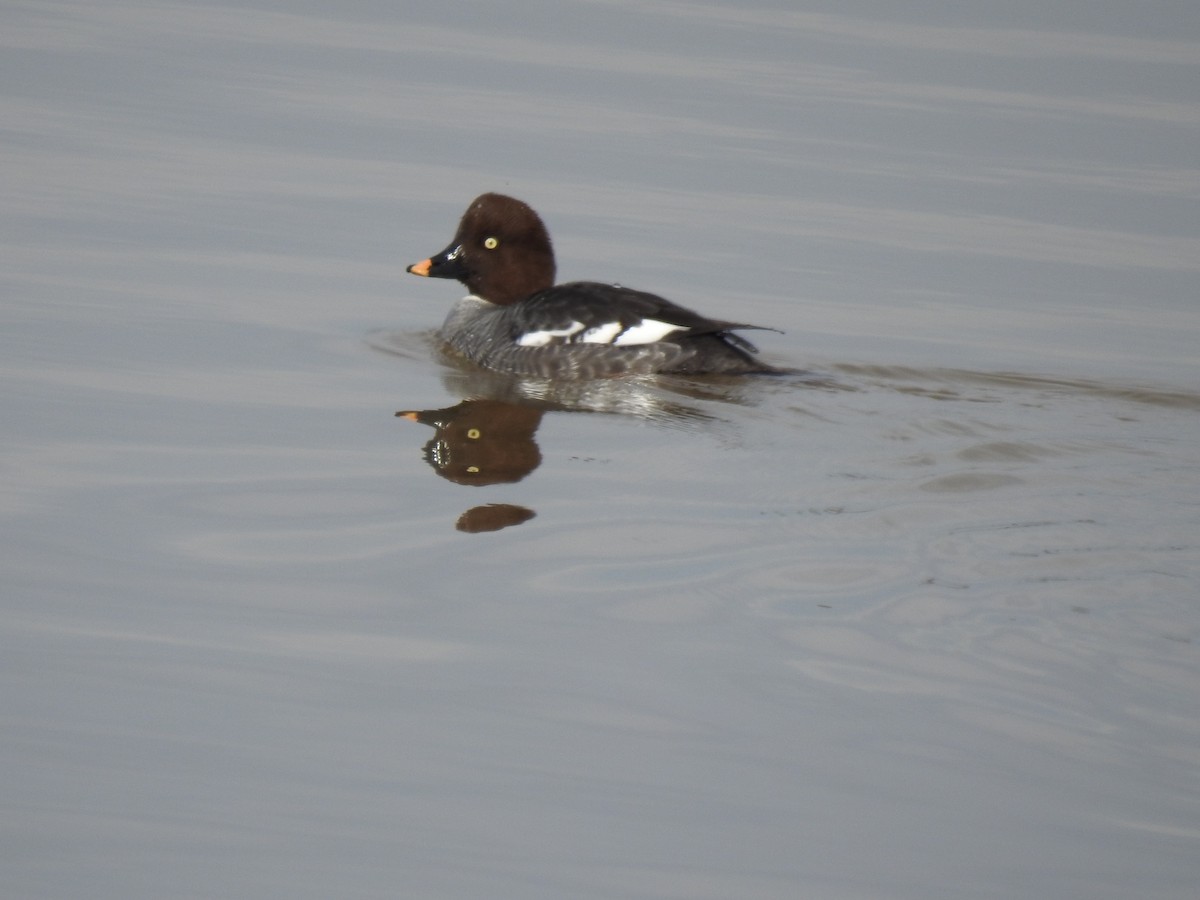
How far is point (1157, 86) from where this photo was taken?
64.0 feet

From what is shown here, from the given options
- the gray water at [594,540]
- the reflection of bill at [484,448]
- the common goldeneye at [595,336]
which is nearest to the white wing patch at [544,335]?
the common goldeneye at [595,336]

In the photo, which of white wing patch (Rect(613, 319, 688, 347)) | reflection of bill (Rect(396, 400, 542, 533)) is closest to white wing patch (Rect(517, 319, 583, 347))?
white wing patch (Rect(613, 319, 688, 347))

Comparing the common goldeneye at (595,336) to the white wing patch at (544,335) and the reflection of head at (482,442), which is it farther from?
the reflection of head at (482,442)

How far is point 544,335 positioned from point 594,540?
3.09 meters

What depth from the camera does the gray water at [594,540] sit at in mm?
4168

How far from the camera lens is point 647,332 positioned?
8.86m

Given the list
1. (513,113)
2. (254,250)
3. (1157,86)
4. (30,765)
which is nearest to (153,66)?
(513,113)

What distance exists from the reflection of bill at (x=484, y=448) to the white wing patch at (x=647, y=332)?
75 centimetres

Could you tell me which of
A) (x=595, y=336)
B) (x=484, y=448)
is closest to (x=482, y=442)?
(x=484, y=448)

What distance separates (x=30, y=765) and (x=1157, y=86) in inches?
689

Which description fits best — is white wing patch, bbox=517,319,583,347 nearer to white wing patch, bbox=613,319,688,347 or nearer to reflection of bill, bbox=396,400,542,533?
white wing patch, bbox=613,319,688,347

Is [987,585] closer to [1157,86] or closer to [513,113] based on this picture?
[513,113]

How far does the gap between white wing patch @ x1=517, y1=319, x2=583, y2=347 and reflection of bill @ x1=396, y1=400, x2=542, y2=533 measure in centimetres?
67

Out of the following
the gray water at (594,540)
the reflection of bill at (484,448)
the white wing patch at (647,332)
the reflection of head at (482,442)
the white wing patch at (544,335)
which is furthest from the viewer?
the white wing patch at (544,335)
